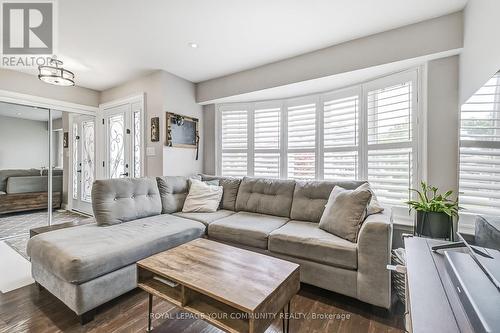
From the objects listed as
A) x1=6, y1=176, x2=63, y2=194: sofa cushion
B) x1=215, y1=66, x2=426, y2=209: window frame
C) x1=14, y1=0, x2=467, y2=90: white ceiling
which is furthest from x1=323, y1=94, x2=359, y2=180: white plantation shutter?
x1=6, y1=176, x2=63, y2=194: sofa cushion

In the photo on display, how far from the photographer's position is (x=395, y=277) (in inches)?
73.4

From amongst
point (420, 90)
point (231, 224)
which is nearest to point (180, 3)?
point (231, 224)

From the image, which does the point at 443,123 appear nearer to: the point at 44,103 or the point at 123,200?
the point at 123,200

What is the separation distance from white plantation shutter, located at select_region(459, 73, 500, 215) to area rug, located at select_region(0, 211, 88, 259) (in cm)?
417

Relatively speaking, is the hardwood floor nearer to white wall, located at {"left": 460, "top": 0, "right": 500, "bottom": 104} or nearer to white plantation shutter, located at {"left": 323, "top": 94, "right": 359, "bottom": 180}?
white plantation shutter, located at {"left": 323, "top": 94, "right": 359, "bottom": 180}

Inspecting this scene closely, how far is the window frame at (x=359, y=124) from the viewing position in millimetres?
2292

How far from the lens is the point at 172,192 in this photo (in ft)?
9.87

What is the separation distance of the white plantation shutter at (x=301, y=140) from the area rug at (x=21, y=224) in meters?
3.00

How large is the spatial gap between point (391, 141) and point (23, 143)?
5076 millimetres

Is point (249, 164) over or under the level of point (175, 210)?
over

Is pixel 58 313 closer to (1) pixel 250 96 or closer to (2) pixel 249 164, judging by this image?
A: (2) pixel 249 164

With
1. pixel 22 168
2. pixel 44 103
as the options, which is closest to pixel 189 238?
pixel 22 168

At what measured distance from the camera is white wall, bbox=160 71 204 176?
3.36m

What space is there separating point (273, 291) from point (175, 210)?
6.78ft
